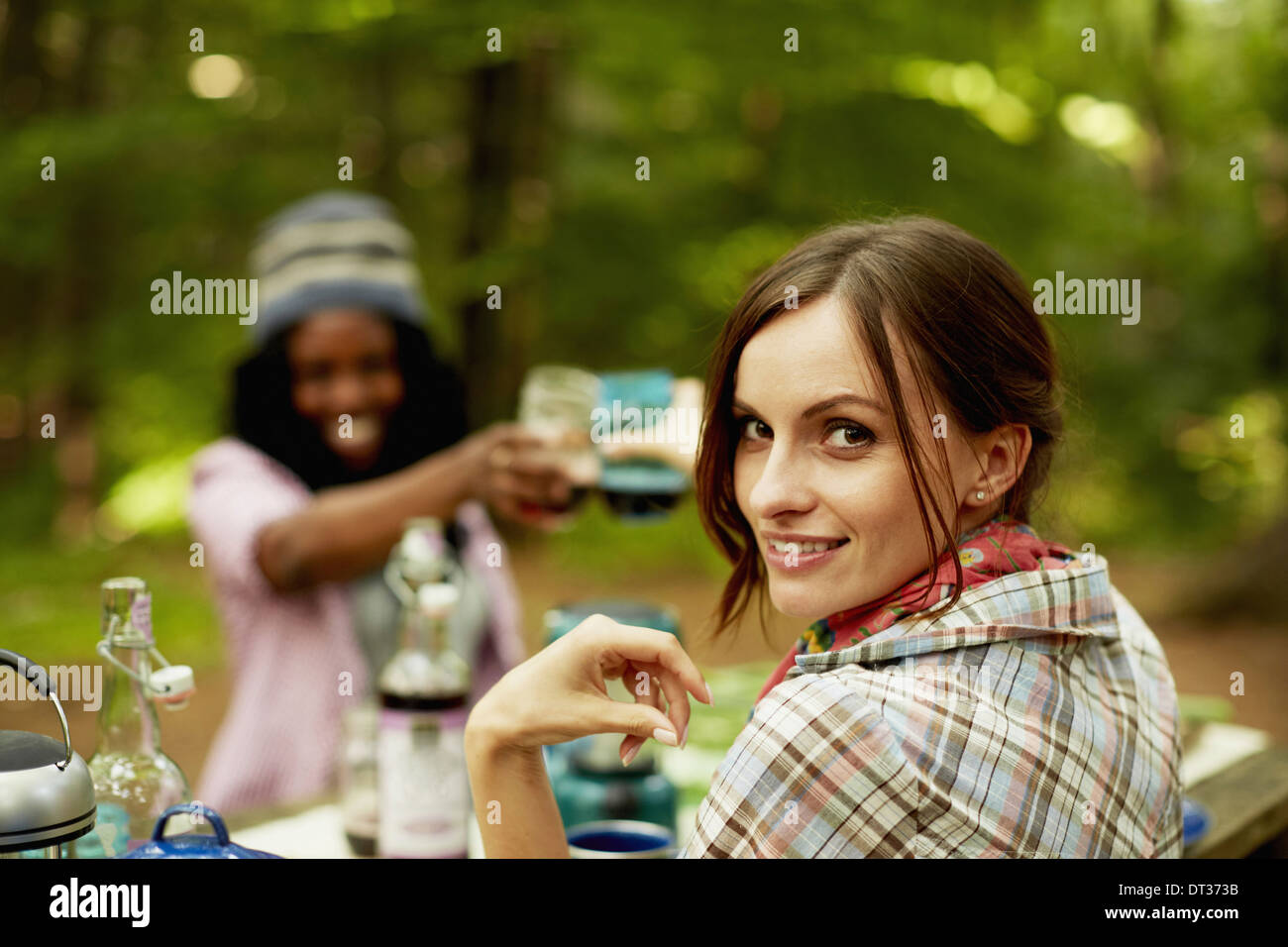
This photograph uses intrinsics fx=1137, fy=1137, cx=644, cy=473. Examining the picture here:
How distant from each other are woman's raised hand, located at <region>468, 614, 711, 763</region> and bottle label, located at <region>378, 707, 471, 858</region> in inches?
16.3

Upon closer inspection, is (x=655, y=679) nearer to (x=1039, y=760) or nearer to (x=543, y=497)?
(x=1039, y=760)

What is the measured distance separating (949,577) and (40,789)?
2.33ft

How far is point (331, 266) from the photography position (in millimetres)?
2449

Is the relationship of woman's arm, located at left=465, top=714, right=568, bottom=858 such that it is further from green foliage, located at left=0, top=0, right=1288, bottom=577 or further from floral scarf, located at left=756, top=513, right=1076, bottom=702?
green foliage, located at left=0, top=0, right=1288, bottom=577

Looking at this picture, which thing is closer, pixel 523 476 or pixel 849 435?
pixel 849 435

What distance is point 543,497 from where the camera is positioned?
172cm

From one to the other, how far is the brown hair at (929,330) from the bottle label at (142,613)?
538mm

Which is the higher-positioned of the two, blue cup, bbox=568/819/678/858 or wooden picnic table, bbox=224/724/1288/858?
blue cup, bbox=568/819/678/858

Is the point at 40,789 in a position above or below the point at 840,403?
below

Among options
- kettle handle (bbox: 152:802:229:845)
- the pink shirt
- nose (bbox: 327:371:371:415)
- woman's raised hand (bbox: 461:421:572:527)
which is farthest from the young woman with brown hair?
nose (bbox: 327:371:371:415)

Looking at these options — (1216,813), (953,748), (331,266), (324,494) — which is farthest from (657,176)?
(953,748)

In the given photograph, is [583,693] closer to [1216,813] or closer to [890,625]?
[890,625]

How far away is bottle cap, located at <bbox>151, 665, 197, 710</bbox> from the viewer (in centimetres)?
103

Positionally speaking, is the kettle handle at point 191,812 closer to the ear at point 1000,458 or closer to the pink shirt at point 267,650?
the ear at point 1000,458
